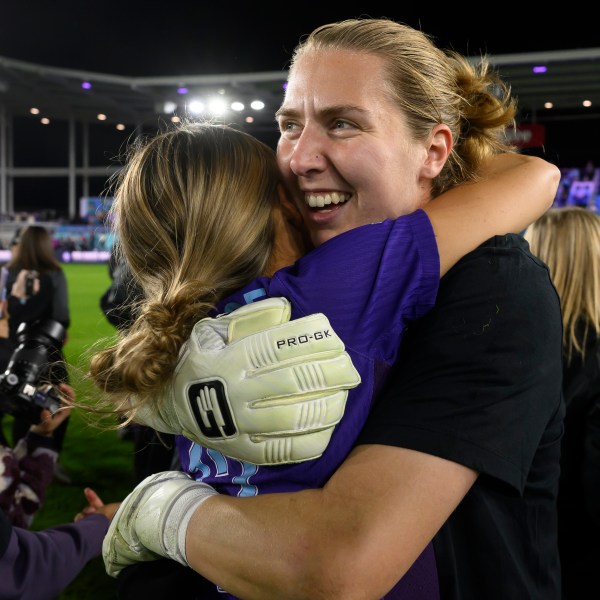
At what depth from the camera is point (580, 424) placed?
Answer: 2293mm

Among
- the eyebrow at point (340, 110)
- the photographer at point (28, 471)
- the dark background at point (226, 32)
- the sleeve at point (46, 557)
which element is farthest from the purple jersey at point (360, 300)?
the dark background at point (226, 32)

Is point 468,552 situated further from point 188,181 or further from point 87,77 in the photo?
point 87,77

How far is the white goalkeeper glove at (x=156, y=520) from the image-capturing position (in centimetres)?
108

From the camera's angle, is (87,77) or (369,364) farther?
(87,77)

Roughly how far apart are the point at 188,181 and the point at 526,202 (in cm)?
69

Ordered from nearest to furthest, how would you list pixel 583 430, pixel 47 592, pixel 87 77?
pixel 47 592, pixel 583 430, pixel 87 77

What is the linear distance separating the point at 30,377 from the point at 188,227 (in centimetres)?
152

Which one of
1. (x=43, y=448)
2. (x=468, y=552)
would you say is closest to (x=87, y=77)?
(x=43, y=448)

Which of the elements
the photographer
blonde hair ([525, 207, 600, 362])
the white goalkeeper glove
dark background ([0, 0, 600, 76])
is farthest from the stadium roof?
the white goalkeeper glove

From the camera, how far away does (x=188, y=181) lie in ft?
4.27

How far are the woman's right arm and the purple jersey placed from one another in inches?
2.5

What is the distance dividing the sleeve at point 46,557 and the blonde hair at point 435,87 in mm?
1453

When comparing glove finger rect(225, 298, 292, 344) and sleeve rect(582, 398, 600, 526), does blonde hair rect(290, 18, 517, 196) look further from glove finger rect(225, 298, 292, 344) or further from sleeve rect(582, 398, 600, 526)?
sleeve rect(582, 398, 600, 526)

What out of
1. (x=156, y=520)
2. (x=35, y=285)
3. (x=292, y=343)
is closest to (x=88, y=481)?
(x=35, y=285)
